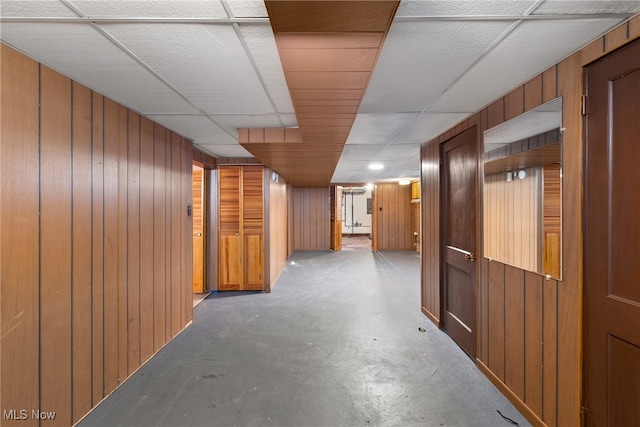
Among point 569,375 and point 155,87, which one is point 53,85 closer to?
point 155,87

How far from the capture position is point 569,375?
157cm

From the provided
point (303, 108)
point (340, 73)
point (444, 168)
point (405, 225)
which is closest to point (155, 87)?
point (303, 108)

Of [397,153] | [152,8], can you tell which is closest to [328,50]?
[152,8]

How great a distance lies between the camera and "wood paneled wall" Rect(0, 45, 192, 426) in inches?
57.6

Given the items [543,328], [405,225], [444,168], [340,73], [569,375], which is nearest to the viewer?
[340,73]

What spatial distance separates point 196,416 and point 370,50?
2483 mm

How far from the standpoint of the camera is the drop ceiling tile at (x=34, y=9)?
111cm

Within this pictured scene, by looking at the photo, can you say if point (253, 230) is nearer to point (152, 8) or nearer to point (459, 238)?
point (459, 238)

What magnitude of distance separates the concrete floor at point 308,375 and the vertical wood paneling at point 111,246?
264 millimetres

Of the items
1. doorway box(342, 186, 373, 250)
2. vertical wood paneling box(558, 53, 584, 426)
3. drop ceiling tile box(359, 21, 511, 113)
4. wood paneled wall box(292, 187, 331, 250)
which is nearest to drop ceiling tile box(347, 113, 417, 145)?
drop ceiling tile box(359, 21, 511, 113)

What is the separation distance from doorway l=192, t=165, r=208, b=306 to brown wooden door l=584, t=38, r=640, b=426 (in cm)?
460

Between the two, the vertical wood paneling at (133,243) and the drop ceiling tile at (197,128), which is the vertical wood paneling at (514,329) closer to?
the drop ceiling tile at (197,128)

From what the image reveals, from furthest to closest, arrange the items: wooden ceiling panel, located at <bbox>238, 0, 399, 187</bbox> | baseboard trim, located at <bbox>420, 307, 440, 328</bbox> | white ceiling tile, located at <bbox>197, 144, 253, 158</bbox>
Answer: white ceiling tile, located at <bbox>197, 144, 253, 158</bbox>, baseboard trim, located at <bbox>420, 307, 440, 328</bbox>, wooden ceiling panel, located at <bbox>238, 0, 399, 187</bbox>

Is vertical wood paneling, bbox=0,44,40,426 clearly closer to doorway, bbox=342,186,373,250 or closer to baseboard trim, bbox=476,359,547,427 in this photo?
baseboard trim, bbox=476,359,547,427
